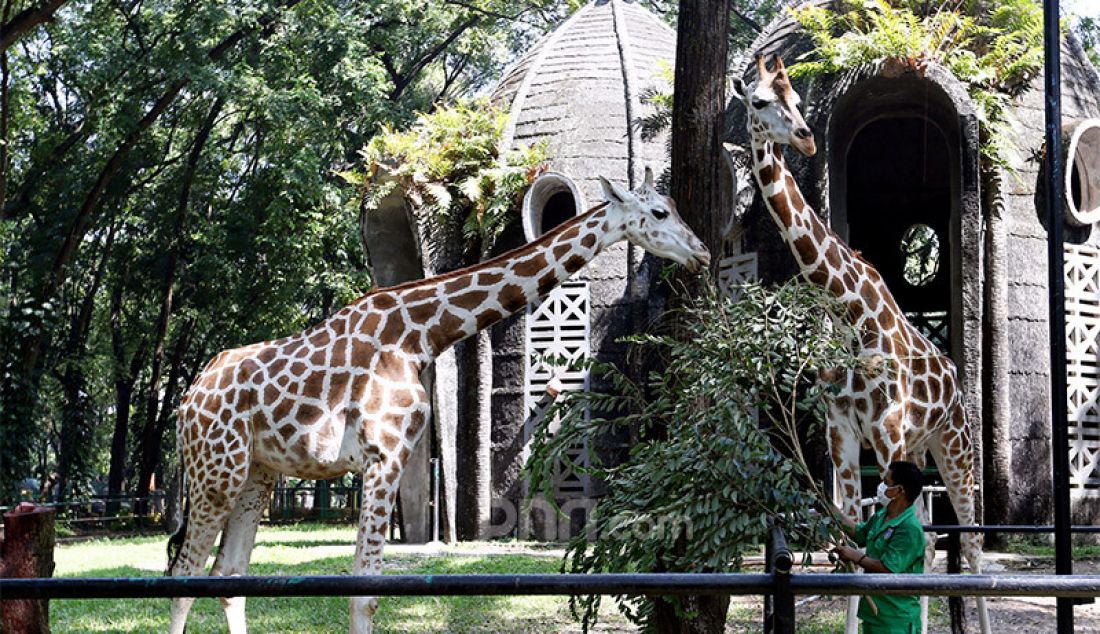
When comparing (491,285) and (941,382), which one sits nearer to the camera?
(491,285)

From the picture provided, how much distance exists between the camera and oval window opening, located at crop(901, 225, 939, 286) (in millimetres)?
23500

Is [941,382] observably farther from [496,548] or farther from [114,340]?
[114,340]

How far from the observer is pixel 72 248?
25.4 m

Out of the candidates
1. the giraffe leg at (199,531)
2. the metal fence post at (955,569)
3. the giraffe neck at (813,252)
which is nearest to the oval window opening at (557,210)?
the giraffe neck at (813,252)

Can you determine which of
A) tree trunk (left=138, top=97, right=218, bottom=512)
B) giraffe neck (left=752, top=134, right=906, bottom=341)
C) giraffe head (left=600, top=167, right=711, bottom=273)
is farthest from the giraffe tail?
tree trunk (left=138, top=97, right=218, bottom=512)

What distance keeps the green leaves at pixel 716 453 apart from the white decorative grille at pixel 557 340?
1028 cm

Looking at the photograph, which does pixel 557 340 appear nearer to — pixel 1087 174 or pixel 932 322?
pixel 1087 174

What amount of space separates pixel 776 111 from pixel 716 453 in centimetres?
362

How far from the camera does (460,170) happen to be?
1873 centimetres

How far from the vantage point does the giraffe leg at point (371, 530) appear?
825 centimetres

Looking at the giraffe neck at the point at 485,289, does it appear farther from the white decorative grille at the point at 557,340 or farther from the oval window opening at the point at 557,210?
the oval window opening at the point at 557,210

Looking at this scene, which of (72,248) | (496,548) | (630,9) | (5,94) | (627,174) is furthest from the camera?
(72,248)

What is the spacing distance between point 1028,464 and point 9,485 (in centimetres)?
1677

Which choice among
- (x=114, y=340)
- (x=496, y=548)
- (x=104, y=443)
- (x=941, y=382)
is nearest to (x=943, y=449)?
(x=941, y=382)
